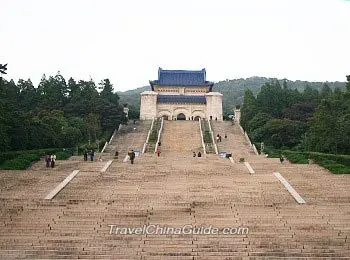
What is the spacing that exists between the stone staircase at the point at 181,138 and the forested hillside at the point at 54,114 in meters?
4.53

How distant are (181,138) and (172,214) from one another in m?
25.4

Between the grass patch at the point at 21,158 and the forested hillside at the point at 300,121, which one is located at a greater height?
the forested hillside at the point at 300,121

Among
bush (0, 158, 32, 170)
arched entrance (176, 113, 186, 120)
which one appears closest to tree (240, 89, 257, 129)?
arched entrance (176, 113, 186, 120)

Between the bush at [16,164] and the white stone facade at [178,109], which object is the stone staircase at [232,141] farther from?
the bush at [16,164]

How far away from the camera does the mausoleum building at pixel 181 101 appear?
169 feet

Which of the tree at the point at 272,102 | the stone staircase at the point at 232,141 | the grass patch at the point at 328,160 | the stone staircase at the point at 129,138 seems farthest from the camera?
the tree at the point at 272,102

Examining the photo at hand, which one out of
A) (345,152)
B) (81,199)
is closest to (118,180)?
(81,199)

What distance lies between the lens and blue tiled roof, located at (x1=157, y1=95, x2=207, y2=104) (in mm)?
52156

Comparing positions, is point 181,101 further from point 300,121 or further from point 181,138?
point 300,121

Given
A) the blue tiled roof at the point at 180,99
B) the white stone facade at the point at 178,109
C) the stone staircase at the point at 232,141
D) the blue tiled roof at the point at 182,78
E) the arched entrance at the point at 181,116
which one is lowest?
the stone staircase at the point at 232,141

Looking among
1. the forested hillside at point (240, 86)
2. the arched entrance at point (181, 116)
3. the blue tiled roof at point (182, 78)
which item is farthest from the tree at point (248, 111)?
the forested hillside at point (240, 86)

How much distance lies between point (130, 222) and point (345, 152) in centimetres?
1603

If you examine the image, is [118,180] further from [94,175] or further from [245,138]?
[245,138]

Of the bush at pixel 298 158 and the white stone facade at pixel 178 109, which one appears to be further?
the white stone facade at pixel 178 109
